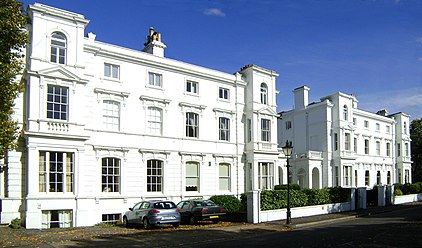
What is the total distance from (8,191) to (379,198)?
29942 mm

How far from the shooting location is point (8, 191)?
2153cm

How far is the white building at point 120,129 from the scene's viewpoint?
22.2 metres

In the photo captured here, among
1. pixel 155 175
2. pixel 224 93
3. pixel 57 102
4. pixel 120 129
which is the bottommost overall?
pixel 155 175

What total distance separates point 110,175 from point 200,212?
660cm

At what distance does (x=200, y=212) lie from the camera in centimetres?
Result: 2289

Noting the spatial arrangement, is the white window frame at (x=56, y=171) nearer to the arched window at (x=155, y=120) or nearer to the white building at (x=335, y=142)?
the arched window at (x=155, y=120)

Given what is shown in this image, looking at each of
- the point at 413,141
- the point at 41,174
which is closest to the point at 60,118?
the point at 41,174

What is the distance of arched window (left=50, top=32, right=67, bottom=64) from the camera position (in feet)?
76.8

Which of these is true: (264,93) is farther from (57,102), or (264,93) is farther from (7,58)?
(7,58)

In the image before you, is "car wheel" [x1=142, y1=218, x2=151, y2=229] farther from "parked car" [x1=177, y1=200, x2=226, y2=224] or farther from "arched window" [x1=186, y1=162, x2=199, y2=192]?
"arched window" [x1=186, y1=162, x2=199, y2=192]

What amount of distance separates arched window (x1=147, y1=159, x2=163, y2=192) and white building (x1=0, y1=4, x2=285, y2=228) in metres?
0.07

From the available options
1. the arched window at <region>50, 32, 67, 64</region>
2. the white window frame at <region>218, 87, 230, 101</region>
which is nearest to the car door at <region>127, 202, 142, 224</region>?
the arched window at <region>50, 32, 67, 64</region>

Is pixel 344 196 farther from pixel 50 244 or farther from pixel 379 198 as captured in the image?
pixel 50 244

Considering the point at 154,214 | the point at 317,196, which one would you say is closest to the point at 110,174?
the point at 154,214
